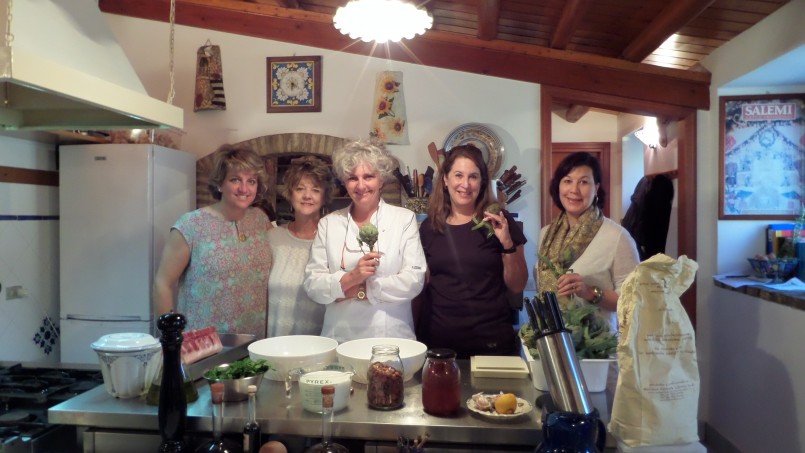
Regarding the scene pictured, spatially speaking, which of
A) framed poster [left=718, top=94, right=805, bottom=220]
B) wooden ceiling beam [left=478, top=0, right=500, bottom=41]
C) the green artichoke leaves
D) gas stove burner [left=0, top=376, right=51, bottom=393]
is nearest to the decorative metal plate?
wooden ceiling beam [left=478, top=0, right=500, bottom=41]

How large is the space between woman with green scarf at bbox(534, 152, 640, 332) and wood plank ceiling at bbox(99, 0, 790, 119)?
118 cm

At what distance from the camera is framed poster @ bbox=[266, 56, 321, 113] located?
3756 millimetres

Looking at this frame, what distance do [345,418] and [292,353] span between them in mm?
→ 466

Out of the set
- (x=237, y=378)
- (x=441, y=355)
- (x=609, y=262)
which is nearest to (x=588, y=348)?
(x=441, y=355)

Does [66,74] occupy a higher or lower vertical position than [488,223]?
higher

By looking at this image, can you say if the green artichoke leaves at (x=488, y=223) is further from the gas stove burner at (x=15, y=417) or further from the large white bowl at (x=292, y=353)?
the gas stove burner at (x=15, y=417)

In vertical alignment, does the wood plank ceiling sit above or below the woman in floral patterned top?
above

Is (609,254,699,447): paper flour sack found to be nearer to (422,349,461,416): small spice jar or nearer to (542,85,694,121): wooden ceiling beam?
(422,349,461,416): small spice jar

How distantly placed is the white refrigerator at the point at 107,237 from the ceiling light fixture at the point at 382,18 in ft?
5.11

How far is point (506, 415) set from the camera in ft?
4.28

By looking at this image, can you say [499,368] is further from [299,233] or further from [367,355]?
[299,233]

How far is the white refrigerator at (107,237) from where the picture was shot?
3.31 metres

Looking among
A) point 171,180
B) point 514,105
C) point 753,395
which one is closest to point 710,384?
point 753,395

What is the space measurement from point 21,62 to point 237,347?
100 cm
